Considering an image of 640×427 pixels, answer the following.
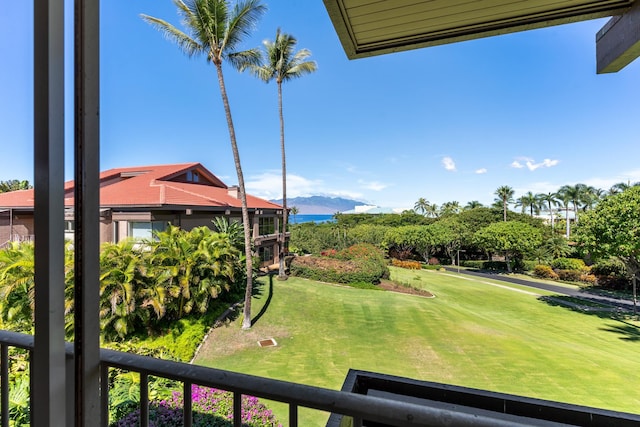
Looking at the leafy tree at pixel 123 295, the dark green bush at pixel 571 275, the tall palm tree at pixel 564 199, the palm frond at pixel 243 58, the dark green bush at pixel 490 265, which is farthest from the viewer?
the tall palm tree at pixel 564 199

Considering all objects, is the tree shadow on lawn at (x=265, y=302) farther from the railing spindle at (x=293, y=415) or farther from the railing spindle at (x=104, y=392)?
the railing spindle at (x=293, y=415)

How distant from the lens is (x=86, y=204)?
0.65 meters

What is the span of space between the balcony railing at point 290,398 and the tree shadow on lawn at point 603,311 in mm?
10840

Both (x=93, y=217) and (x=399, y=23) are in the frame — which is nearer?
(x=93, y=217)

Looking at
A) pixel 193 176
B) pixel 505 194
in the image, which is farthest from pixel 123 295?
pixel 505 194

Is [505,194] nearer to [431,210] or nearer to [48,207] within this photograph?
[431,210]

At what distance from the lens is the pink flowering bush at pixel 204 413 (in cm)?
200

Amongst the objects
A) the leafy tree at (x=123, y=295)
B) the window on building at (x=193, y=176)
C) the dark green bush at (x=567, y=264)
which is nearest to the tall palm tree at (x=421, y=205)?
the dark green bush at (x=567, y=264)

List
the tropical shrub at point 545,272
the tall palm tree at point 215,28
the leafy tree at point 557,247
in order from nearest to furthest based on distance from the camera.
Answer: the tall palm tree at point 215,28 < the tropical shrub at point 545,272 < the leafy tree at point 557,247

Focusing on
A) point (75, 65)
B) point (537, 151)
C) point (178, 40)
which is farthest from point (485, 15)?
point (537, 151)

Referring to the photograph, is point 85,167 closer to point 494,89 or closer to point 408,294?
point 408,294

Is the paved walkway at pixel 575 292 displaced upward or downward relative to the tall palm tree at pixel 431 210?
downward

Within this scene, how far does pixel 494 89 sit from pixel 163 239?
11483mm

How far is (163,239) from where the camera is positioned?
624cm
